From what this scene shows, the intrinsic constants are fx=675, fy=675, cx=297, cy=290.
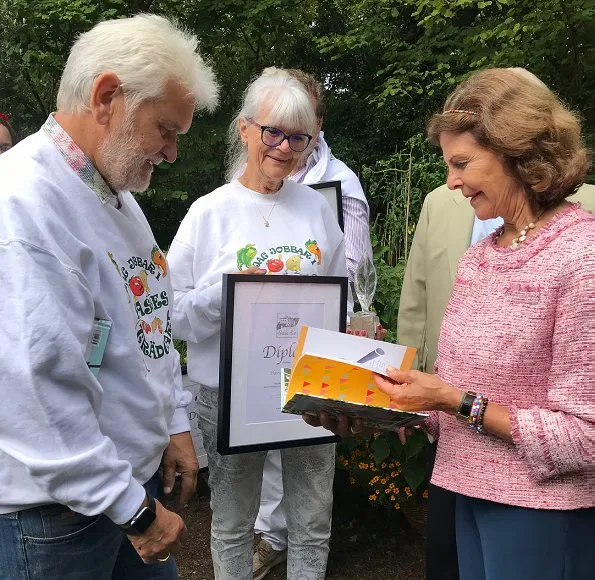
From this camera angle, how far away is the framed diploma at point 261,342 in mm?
2359

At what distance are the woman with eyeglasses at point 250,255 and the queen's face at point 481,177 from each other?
2.89 ft

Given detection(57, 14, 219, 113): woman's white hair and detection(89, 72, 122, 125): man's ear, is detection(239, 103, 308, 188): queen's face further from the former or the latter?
detection(89, 72, 122, 125): man's ear

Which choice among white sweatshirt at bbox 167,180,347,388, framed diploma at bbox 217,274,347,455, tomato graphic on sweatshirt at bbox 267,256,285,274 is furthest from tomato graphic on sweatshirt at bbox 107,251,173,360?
tomato graphic on sweatshirt at bbox 267,256,285,274

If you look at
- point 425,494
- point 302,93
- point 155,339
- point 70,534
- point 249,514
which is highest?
point 302,93

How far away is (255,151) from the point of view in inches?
108

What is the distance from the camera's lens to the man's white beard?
171cm

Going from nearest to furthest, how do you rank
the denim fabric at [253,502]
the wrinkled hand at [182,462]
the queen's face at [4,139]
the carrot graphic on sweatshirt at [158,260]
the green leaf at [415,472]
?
the carrot graphic on sweatshirt at [158,260], the wrinkled hand at [182,462], the denim fabric at [253,502], the green leaf at [415,472], the queen's face at [4,139]

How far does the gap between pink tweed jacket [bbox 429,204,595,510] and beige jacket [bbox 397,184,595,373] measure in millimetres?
Result: 756

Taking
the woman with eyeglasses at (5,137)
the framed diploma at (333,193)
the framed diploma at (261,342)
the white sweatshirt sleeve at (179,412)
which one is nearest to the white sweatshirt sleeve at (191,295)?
the framed diploma at (261,342)

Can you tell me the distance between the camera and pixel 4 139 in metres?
4.00

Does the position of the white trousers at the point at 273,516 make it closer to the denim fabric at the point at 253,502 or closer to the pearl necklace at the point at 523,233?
the denim fabric at the point at 253,502

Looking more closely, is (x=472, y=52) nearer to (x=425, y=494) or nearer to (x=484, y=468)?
(x=425, y=494)

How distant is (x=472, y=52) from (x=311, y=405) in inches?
310

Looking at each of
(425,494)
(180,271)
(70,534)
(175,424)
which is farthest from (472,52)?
(70,534)
